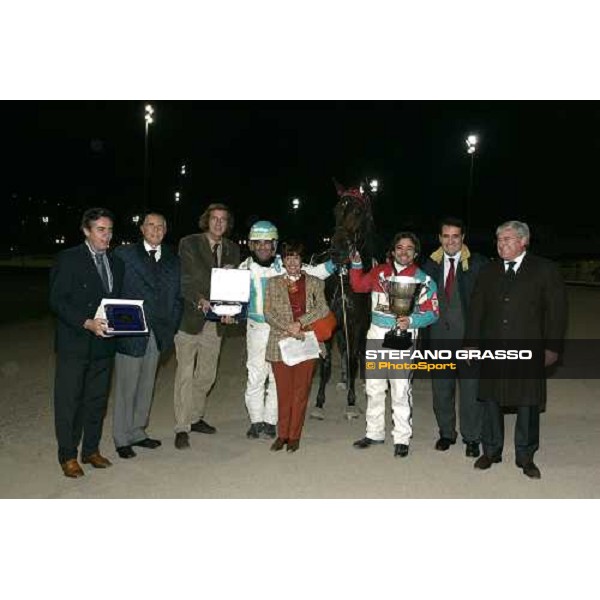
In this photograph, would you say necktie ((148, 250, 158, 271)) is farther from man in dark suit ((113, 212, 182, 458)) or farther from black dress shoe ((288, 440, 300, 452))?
black dress shoe ((288, 440, 300, 452))

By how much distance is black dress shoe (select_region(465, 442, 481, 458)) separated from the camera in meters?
5.58

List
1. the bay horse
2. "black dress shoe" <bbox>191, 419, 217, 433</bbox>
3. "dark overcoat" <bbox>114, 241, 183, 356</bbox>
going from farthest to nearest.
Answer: the bay horse → "black dress shoe" <bbox>191, 419, 217, 433</bbox> → "dark overcoat" <bbox>114, 241, 183, 356</bbox>

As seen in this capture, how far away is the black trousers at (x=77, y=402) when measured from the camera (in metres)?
4.99

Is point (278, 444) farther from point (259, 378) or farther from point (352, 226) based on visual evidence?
point (352, 226)

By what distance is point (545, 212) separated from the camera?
4438 centimetres

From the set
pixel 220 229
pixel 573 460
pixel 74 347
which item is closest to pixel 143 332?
pixel 74 347

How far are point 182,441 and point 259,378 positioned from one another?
0.96 meters

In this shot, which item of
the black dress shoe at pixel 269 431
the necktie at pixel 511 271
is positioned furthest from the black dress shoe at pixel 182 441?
the necktie at pixel 511 271

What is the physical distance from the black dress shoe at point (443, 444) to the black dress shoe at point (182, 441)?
7.97ft

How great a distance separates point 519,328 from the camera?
5.16 metres

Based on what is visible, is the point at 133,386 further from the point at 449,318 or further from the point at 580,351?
the point at 580,351

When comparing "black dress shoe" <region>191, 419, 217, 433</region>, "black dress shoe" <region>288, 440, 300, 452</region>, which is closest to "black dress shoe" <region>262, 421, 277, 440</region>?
"black dress shoe" <region>288, 440, 300, 452</region>

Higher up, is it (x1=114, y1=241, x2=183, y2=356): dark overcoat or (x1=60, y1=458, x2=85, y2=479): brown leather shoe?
(x1=114, y1=241, x2=183, y2=356): dark overcoat

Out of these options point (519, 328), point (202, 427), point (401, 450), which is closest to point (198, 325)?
point (202, 427)
